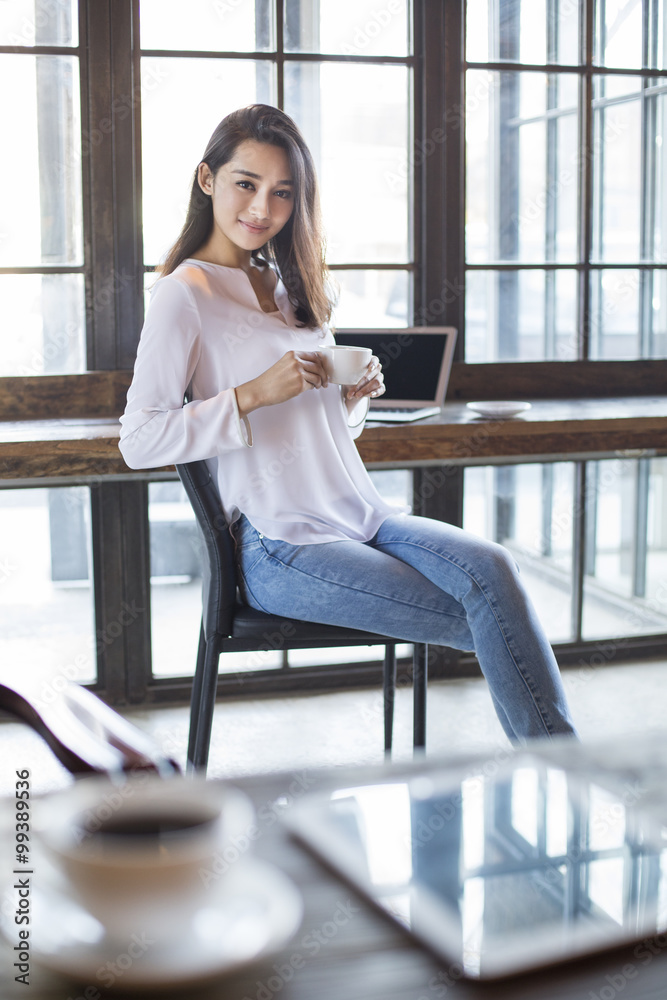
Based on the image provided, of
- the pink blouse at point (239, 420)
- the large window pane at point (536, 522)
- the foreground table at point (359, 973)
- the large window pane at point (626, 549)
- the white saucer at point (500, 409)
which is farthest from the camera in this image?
the large window pane at point (626, 549)

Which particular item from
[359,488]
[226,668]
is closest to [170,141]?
[359,488]

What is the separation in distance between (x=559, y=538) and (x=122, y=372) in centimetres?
136

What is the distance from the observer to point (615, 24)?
9.48 feet

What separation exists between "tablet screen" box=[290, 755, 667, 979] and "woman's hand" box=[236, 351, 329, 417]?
0.99 m

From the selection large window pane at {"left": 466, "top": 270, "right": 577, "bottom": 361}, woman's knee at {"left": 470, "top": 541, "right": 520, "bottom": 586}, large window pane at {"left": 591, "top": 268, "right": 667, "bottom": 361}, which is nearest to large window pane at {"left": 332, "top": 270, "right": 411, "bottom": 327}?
large window pane at {"left": 466, "top": 270, "right": 577, "bottom": 361}

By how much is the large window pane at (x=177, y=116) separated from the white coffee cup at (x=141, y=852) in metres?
2.18

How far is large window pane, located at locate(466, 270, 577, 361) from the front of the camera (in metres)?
2.92

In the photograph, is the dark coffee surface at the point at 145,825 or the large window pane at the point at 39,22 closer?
the dark coffee surface at the point at 145,825

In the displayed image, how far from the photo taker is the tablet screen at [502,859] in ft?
2.05

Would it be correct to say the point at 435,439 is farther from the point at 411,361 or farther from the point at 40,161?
the point at 40,161

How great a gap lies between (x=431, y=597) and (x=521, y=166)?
1.63 m

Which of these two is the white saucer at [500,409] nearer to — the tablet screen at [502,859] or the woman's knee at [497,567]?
the woman's knee at [497,567]

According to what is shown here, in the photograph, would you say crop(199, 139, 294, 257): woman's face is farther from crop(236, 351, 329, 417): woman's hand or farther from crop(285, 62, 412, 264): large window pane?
crop(285, 62, 412, 264): large window pane

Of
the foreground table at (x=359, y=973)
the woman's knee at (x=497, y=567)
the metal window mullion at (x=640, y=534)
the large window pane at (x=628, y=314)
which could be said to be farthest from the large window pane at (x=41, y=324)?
the foreground table at (x=359, y=973)
